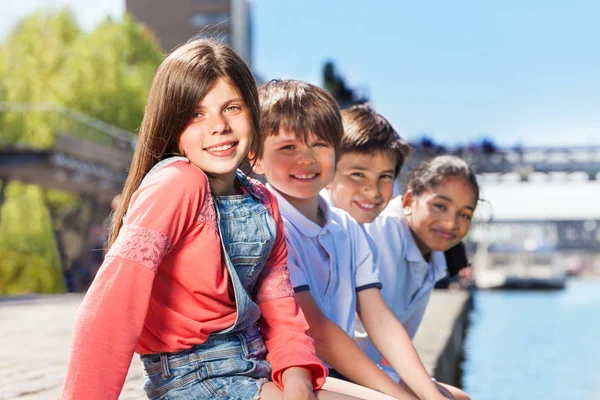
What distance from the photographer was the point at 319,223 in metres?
2.62

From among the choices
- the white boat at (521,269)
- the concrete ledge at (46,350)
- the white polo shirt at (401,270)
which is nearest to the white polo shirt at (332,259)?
the white polo shirt at (401,270)

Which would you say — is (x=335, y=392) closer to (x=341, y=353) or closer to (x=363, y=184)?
(x=341, y=353)

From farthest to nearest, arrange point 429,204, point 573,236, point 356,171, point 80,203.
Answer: point 573,236 → point 80,203 → point 429,204 → point 356,171

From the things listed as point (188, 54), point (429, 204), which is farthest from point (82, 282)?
point (188, 54)

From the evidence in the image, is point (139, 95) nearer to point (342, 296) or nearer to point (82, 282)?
point (82, 282)

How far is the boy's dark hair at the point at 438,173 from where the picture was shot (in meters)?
3.45

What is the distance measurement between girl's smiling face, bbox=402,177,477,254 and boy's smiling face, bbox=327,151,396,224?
0.26 meters

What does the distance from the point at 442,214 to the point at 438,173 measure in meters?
0.15

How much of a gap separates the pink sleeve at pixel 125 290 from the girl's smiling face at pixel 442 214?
1.77 meters

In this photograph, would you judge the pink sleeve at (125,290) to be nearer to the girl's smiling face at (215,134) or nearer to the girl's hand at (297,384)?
the girl's smiling face at (215,134)

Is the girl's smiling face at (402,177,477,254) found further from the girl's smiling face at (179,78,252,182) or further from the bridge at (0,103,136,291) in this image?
the bridge at (0,103,136,291)

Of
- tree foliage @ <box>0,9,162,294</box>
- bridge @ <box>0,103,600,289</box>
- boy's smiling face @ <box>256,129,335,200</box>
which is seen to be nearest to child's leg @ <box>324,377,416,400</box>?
boy's smiling face @ <box>256,129,335,200</box>

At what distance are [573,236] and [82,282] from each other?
105 m

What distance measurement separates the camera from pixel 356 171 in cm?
318
